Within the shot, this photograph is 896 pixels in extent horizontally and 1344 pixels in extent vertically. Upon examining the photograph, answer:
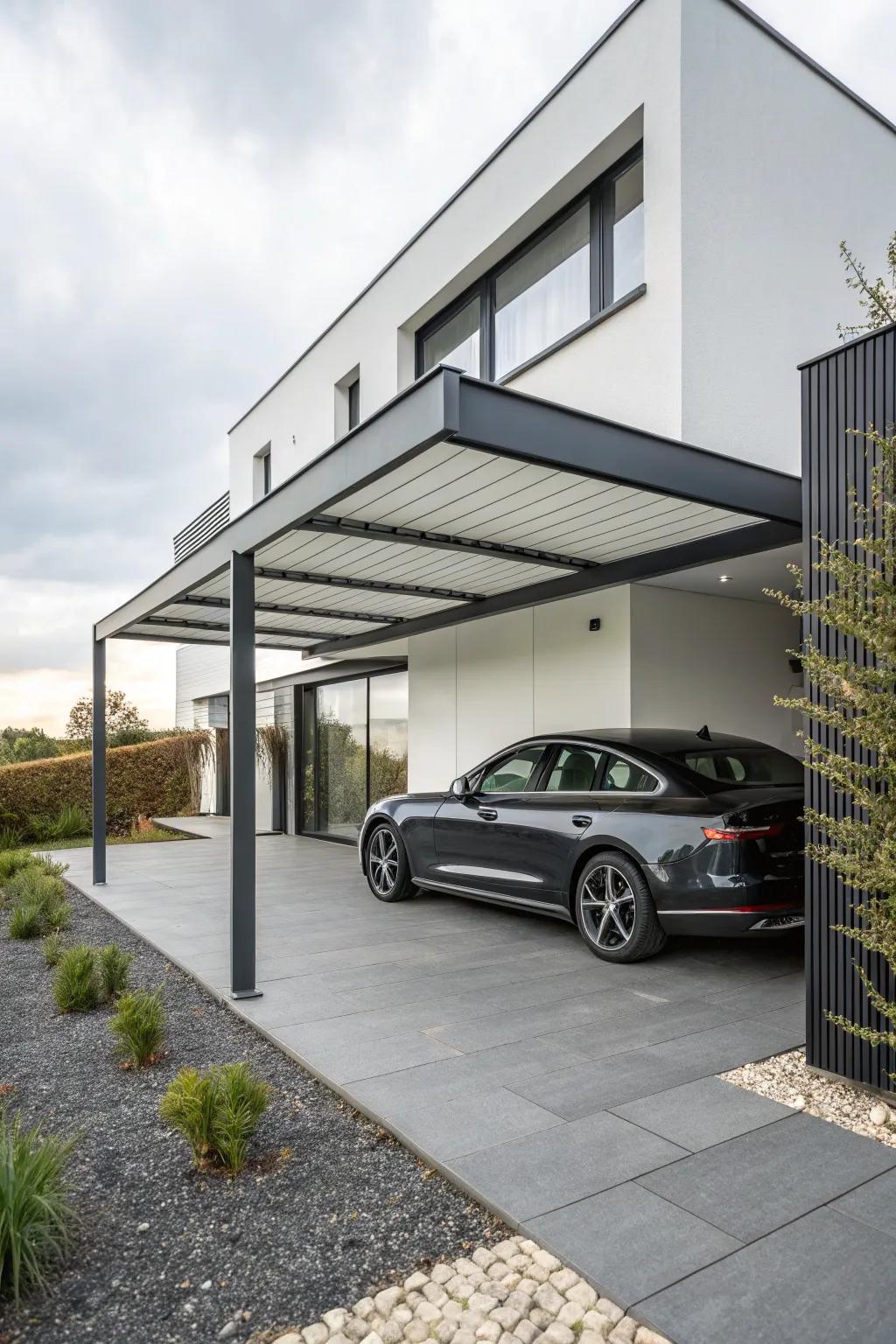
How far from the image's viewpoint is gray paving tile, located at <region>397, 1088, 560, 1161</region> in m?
3.22

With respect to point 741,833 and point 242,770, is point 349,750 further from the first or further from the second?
point 741,833

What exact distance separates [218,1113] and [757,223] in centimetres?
705

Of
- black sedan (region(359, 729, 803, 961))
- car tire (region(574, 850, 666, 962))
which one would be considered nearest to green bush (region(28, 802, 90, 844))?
black sedan (region(359, 729, 803, 961))

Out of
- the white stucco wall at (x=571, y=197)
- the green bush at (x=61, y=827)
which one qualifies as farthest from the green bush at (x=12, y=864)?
the white stucco wall at (x=571, y=197)

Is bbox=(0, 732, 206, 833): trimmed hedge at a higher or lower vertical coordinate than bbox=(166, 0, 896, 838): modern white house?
lower

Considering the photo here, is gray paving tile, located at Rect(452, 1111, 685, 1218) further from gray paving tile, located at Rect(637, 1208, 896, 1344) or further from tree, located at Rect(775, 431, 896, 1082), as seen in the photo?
tree, located at Rect(775, 431, 896, 1082)

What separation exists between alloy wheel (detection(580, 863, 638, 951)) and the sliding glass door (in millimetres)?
5716

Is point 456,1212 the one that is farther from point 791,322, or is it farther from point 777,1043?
point 791,322

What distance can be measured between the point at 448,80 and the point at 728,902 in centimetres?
945

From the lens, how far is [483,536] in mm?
6145

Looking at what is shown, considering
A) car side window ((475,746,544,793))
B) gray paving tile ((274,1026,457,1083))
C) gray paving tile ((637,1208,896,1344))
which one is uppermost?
car side window ((475,746,544,793))

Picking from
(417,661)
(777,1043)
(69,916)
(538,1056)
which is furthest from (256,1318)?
(417,661)

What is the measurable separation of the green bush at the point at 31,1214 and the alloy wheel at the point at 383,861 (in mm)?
5275

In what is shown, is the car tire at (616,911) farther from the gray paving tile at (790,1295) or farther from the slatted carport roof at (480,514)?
the gray paving tile at (790,1295)
